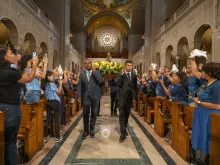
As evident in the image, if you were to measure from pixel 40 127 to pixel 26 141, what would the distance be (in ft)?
2.23

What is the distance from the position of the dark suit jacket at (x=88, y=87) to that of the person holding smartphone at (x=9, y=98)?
262cm

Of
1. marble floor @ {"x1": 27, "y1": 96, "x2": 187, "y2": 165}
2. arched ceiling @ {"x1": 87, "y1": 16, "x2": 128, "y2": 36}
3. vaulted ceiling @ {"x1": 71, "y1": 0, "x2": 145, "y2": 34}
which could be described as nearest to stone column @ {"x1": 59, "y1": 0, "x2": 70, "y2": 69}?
vaulted ceiling @ {"x1": 71, "y1": 0, "x2": 145, "y2": 34}

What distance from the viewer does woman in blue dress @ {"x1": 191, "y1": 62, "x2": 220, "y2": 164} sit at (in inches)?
115

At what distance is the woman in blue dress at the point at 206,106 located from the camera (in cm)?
292

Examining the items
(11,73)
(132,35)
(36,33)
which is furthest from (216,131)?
(132,35)

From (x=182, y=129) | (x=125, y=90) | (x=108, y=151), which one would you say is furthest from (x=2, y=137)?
(x=125, y=90)

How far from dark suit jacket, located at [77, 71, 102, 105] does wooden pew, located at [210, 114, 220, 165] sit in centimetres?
296

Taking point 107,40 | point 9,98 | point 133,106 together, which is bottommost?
point 133,106

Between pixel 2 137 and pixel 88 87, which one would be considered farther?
pixel 88 87

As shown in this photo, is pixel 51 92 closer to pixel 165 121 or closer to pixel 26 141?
pixel 26 141

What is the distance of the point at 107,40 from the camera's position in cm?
3544

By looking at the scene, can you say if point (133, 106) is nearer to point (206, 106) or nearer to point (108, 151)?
point (108, 151)

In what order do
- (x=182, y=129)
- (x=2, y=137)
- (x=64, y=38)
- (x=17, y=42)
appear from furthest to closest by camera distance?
(x=64, y=38), (x=17, y=42), (x=182, y=129), (x=2, y=137)

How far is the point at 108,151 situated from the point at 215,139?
2061mm
